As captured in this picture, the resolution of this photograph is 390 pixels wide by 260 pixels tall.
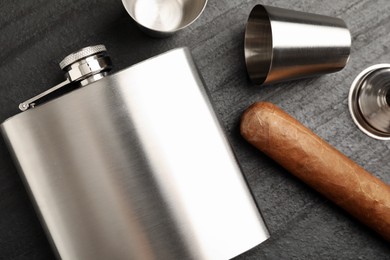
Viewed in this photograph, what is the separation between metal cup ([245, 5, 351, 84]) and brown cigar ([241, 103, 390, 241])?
68mm

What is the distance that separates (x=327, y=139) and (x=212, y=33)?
26cm

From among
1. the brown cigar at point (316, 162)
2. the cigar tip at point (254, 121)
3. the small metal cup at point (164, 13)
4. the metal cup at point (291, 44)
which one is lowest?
the brown cigar at point (316, 162)

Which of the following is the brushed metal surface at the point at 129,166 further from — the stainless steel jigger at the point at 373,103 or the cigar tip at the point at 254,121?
the stainless steel jigger at the point at 373,103

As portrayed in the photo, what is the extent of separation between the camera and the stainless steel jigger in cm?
73

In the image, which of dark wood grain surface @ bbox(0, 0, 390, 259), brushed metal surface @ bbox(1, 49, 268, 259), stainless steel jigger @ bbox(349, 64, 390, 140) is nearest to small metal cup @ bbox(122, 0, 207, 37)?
dark wood grain surface @ bbox(0, 0, 390, 259)

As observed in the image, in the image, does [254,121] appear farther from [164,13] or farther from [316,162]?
[164,13]

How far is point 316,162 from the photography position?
661mm

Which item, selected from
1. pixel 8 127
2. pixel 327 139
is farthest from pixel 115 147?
pixel 327 139

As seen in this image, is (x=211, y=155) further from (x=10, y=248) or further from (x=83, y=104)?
(x=10, y=248)

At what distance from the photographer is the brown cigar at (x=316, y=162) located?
660mm

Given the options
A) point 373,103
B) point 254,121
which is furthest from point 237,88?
point 373,103

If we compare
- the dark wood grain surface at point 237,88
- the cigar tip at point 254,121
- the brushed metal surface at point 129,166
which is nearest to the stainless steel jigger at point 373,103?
the dark wood grain surface at point 237,88

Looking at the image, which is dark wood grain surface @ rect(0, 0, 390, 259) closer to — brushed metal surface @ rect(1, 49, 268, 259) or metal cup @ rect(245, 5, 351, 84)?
metal cup @ rect(245, 5, 351, 84)

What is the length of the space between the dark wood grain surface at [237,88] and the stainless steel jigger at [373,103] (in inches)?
0.5
